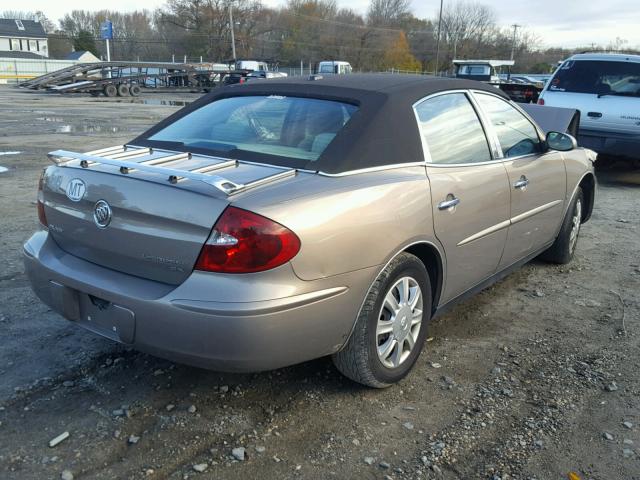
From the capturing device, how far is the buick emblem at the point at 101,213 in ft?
8.94

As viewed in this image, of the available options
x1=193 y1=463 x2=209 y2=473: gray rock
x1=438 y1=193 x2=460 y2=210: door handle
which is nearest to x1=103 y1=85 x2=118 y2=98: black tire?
x1=438 y1=193 x2=460 y2=210: door handle

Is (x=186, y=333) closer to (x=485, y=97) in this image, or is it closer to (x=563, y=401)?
(x=563, y=401)

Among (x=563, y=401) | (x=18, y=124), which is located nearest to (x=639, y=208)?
(x=563, y=401)

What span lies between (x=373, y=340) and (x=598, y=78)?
8.48 m

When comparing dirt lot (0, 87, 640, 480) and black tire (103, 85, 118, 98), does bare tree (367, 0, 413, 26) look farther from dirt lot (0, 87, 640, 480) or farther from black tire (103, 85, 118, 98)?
dirt lot (0, 87, 640, 480)

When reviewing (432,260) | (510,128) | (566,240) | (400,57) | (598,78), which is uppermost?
(400,57)

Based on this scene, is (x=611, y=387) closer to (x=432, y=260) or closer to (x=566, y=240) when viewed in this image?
(x=432, y=260)

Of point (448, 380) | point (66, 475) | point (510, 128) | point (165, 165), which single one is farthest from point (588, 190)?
point (66, 475)

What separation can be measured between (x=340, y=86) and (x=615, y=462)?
91.4 inches

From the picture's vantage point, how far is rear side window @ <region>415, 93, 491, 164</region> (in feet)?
11.2

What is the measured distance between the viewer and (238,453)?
8.52 feet

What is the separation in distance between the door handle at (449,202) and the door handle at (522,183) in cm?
81

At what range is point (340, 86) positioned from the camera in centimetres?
342

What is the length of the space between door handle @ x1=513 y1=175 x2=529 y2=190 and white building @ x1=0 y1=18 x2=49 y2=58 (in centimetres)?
8845
